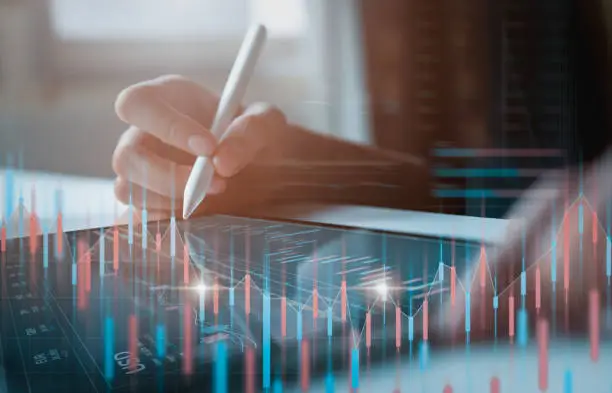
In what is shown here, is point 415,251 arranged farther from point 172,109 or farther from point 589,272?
point 172,109

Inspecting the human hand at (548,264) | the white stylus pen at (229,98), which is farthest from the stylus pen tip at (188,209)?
the human hand at (548,264)

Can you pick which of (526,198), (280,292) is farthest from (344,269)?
(526,198)

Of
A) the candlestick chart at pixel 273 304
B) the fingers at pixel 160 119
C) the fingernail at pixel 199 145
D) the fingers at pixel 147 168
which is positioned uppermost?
the fingers at pixel 160 119

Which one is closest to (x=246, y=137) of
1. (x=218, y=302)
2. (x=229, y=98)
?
(x=229, y=98)

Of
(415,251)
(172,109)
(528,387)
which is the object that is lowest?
(528,387)

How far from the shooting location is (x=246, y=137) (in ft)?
1.92

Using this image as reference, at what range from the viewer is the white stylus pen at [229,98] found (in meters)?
0.57

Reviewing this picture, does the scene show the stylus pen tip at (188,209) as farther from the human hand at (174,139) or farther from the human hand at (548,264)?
the human hand at (548,264)

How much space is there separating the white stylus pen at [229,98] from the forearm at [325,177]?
2cm

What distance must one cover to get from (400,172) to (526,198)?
0.12 m

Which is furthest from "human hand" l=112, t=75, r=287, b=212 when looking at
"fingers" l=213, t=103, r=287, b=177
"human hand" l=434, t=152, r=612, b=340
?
"human hand" l=434, t=152, r=612, b=340

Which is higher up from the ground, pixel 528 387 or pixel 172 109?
pixel 172 109

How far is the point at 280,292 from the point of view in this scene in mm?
558

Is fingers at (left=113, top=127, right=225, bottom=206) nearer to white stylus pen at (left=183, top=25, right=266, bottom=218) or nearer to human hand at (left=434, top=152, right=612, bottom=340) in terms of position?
white stylus pen at (left=183, top=25, right=266, bottom=218)
